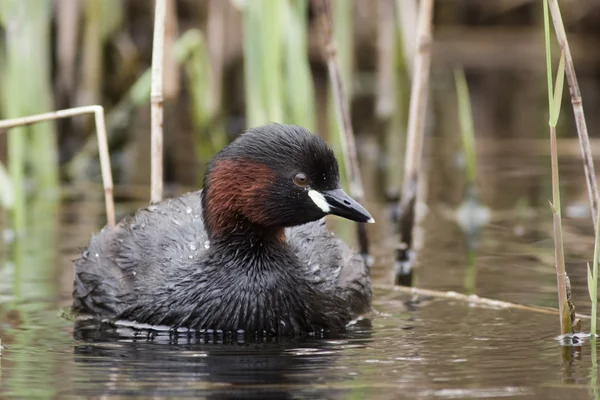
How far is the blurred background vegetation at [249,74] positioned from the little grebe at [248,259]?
2.09 meters

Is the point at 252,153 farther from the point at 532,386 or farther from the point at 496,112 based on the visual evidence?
the point at 496,112

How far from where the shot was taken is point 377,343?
231 inches

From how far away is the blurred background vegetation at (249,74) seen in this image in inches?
344

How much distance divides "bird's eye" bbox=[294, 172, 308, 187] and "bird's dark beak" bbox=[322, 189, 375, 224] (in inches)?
4.3

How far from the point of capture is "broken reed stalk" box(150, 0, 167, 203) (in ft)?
22.3

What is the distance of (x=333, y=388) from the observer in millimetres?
4801

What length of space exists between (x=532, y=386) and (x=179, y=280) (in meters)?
2.21

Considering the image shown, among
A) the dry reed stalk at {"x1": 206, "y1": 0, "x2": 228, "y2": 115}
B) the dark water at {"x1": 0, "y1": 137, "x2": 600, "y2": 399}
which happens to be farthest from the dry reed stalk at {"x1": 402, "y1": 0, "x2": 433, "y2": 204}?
the dry reed stalk at {"x1": 206, "y1": 0, "x2": 228, "y2": 115}

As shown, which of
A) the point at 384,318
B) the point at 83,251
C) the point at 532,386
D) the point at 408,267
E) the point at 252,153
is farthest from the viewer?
the point at 408,267

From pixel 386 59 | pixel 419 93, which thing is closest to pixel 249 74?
pixel 419 93

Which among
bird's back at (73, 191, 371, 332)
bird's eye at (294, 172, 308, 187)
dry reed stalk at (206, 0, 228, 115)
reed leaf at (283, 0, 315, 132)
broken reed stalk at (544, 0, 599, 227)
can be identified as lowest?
bird's back at (73, 191, 371, 332)

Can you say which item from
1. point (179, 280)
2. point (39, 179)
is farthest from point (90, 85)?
point (179, 280)

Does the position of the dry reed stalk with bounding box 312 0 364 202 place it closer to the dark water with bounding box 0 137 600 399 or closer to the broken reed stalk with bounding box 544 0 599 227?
the dark water with bounding box 0 137 600 399

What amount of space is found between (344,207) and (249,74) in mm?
3189
